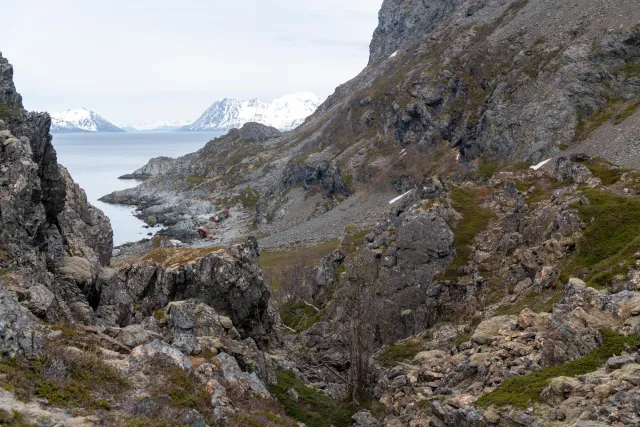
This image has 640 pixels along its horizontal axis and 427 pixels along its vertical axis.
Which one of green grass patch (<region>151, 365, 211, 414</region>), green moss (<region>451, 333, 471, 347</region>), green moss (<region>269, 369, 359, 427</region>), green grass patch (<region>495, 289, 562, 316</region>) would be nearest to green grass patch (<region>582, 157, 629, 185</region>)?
green grass patch (<region>495, 289, 562, 316</region>)

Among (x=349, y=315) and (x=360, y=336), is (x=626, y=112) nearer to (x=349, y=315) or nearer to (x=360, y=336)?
(x=349, y=315)

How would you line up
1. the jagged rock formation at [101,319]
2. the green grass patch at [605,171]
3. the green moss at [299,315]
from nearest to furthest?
the jagged rock formation at [101,319]
the green grass patch at [605,171]
the green moss at [299,315]

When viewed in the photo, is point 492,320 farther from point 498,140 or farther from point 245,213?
point 245,213

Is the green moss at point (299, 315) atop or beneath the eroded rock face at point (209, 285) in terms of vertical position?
beneath

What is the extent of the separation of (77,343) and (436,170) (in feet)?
386

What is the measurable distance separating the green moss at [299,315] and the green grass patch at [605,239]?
29246 millimetres

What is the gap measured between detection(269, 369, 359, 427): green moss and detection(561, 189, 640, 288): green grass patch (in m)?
16.1

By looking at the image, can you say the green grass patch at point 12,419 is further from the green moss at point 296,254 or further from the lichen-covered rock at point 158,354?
the green moss at point 296,254

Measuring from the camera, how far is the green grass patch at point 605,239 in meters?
27.8

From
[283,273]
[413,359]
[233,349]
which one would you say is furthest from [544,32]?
[233,349]

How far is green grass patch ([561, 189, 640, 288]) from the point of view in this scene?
27.8m

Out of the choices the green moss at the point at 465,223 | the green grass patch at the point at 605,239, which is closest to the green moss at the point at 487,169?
the green moss at the point at 465,223

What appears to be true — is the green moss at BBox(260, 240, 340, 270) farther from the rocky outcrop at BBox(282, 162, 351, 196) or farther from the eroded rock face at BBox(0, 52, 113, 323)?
the eroded rock face at BBox(0, 52, 113, 323)

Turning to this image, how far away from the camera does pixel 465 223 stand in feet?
167
